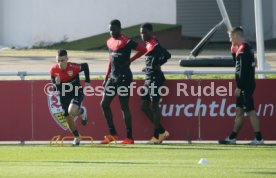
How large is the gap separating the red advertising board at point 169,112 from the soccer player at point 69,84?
0.69 m

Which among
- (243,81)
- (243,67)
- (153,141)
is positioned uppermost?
(243,67)

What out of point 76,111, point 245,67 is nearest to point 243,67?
point 245,67

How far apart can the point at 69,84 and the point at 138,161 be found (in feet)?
12.5

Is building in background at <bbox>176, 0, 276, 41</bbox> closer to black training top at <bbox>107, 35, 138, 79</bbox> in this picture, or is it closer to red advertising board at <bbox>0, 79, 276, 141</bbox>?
red advertising board at <bbox>0, 79, 276, 141</bbox>

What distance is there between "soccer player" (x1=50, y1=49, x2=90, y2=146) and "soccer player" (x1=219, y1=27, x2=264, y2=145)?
8.92ft

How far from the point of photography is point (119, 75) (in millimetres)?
19500

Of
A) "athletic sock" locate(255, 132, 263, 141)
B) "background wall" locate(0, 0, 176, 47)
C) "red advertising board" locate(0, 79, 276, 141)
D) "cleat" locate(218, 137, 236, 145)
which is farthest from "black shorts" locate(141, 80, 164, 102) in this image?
"background wall" locate(0, 0, 176, 47)

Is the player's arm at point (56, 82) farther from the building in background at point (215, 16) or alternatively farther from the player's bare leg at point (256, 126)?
the building in background at point (215, 16)

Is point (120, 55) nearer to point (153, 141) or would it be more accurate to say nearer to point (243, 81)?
point (153, 141)

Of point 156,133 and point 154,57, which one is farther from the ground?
point 154,57

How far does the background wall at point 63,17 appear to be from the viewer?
127 ft

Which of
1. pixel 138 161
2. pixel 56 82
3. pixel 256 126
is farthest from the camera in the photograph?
pixel 56 82

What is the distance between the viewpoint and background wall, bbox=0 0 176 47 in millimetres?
38844

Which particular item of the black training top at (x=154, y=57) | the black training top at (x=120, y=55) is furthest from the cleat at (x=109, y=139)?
the black training top at (x=154, y=57)
